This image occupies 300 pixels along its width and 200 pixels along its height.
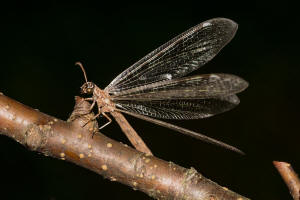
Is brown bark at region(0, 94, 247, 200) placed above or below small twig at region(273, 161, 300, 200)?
above

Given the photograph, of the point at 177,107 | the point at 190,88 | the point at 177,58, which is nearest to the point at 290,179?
the point at 190,88

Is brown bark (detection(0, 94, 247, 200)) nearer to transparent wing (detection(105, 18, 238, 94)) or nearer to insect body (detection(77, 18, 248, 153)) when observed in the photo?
insect body (detection(77, 18, 248, 153))

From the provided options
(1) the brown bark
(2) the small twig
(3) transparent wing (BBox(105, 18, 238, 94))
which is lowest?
(2) the small twig

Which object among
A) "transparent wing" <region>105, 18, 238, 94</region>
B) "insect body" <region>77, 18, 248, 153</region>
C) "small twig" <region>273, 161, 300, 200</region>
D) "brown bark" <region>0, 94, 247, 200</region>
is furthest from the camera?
"transparent wing" <region>105, 18, 238, 94</region>

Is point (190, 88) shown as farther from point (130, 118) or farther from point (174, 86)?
point (130, 118)

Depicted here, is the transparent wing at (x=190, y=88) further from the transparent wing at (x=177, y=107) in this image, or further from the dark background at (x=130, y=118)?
the dark background at (x=130, y=118)

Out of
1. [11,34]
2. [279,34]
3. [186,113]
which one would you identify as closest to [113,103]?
[186,113]

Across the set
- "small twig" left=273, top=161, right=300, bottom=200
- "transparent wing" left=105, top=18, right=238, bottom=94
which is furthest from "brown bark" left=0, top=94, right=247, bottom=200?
"transparent wing" left=105, top=18, right=238, bottom=94
